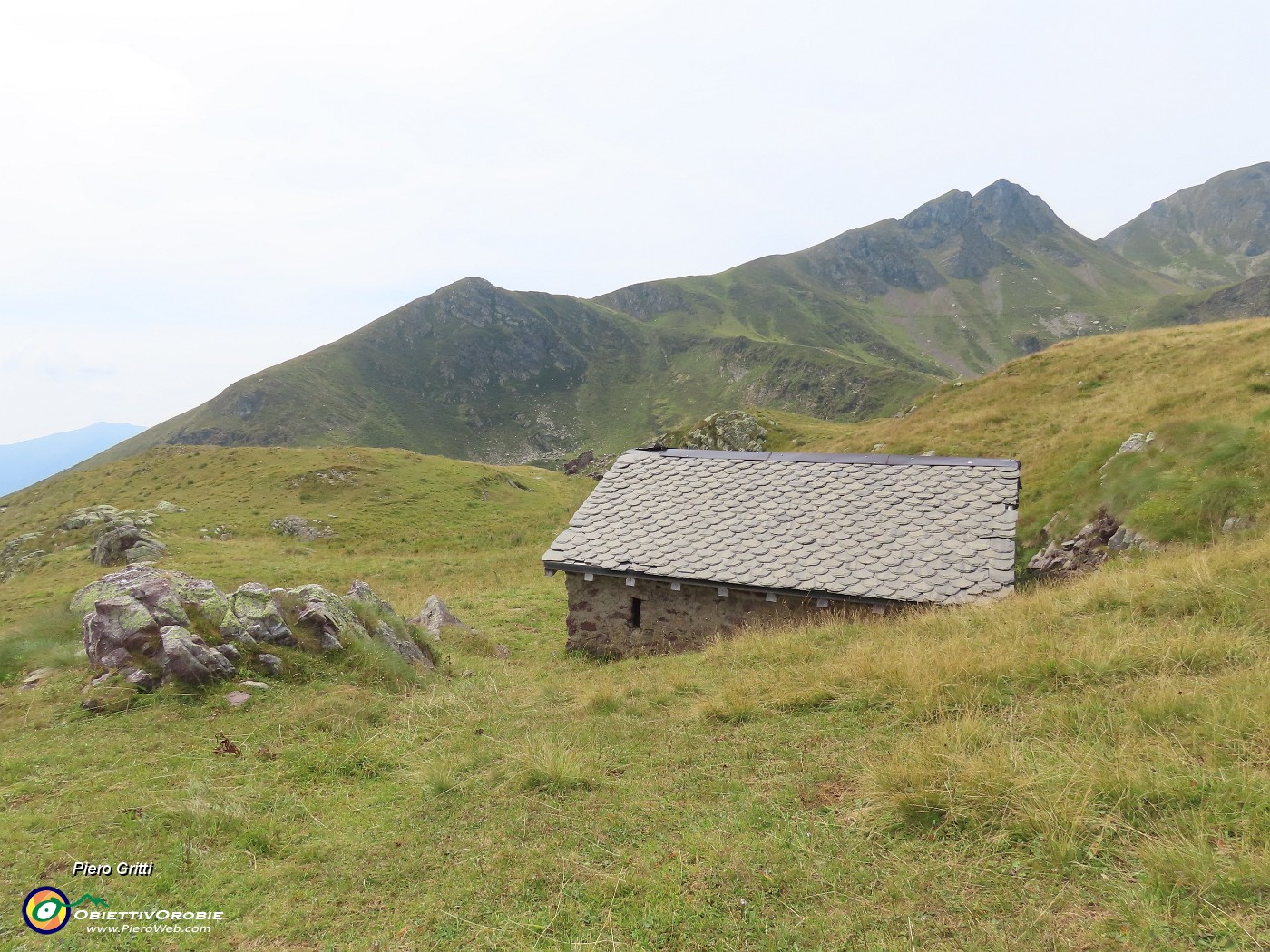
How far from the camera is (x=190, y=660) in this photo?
9.06 metres

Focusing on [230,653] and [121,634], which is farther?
[230,653]

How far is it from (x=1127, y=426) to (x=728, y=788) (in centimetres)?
2209

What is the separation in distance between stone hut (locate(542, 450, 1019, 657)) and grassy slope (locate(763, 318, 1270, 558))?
12.9 feet

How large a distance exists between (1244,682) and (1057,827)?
296cm

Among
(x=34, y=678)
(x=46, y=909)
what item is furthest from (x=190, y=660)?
(x=46, y=909)

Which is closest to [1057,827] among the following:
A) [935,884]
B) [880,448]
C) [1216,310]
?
[935,884]

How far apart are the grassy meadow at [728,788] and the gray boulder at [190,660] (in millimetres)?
337

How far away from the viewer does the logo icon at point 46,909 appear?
15.2 ft

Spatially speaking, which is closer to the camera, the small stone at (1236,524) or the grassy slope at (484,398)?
the small stone at (1236,524)

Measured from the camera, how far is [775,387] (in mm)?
158000

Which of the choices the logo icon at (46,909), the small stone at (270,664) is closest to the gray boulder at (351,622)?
the small stone at (270,664)

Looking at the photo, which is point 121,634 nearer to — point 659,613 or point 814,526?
point 659,613

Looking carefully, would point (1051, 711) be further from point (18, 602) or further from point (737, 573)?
point (18, 602)

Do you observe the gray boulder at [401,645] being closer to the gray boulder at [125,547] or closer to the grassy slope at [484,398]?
the gray boulder at [125,547]
